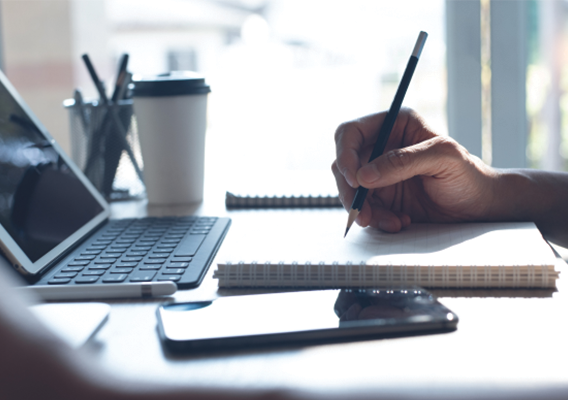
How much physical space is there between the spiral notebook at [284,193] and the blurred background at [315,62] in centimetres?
20

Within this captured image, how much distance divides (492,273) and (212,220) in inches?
16.6

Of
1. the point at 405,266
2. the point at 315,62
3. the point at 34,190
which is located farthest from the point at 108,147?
the point at 315,62

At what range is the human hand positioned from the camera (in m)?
0.64

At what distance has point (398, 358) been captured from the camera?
0.36m

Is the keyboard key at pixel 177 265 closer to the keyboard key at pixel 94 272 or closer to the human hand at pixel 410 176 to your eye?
the keyboard key at pixel 94 272

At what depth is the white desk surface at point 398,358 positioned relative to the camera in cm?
33

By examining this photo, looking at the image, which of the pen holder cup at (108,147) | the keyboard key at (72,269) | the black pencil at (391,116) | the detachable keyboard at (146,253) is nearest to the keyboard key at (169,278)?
the detachable keyboard at (146,253)

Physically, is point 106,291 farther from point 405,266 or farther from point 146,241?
point 405,266

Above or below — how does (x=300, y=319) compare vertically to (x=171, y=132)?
below

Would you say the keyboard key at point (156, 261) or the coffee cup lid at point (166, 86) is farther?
the coffee cup lid at point (166, 86)

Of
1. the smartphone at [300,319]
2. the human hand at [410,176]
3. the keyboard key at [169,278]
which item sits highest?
the human hand at [410,176]

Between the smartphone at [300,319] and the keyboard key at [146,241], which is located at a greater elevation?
the smartphone at [300,319]

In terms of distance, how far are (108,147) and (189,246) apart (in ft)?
1.39

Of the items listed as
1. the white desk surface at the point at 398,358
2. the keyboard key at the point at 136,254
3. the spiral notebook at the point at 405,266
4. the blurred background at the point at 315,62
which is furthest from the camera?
the blurred background at the point at 315,62
